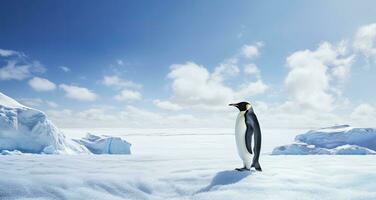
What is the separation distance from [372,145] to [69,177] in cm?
2467

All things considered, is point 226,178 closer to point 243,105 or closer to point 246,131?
point 246,131

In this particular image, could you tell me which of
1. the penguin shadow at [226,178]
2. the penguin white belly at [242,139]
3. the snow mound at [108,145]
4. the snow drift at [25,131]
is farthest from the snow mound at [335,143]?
the penguin shadow at [226,178]

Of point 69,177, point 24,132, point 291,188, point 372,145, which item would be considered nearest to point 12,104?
point 24,132

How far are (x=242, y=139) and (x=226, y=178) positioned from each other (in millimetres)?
1311

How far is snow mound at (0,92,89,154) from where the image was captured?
1495cm

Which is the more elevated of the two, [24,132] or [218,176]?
[24,132]

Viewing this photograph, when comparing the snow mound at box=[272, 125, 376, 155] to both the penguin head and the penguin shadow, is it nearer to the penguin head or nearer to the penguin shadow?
the penguin head

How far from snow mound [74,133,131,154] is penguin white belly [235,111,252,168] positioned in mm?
15334

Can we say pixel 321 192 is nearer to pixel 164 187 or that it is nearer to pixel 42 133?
pixel 164 187

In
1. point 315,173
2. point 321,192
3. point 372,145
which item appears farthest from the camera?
point 372,145

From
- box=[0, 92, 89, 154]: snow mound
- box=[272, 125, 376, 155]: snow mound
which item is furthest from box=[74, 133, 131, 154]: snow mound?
box=[272, 125, 376, 155]: snow mound

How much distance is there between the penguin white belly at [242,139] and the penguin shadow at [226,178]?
2.59 feet

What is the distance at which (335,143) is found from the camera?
2384 centimetres

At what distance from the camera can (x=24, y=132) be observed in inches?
605
